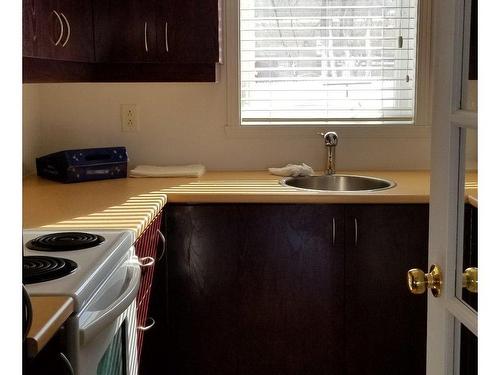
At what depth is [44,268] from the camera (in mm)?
1502

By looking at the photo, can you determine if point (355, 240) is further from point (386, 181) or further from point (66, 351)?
point (66, 351)

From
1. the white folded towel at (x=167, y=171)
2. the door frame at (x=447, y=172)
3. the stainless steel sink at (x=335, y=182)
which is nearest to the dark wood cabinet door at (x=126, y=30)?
the white folded towel at (x=167, y=171)

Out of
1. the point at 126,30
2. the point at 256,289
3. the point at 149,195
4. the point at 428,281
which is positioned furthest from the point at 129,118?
the point at 428,281

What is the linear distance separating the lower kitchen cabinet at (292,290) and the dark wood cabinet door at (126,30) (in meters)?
0.68

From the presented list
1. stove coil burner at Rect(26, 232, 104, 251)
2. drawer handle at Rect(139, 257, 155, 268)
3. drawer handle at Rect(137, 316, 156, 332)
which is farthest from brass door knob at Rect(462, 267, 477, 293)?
drawer handle at Rect(137, 316, 156, 332)

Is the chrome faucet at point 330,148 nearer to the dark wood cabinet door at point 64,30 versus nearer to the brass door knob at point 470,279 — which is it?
the dark wood cabinet door at point 64,30

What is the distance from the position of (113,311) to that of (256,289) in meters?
1.12

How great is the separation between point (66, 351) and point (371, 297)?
147cm

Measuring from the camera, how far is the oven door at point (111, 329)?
1.41 m

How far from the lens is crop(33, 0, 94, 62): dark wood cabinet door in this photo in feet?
6.90

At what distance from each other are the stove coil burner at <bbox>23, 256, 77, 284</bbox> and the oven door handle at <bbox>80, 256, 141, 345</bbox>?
0.40 ft

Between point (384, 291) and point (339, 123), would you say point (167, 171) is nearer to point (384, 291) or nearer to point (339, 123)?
point (339, 123)

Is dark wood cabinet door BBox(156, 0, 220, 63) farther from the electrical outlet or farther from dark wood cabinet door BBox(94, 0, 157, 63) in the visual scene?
the electrical outlet
